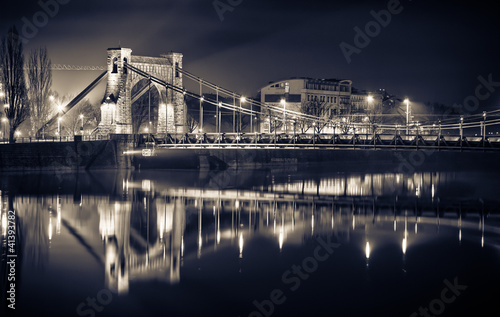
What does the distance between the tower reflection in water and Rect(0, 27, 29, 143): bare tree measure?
15101 mm

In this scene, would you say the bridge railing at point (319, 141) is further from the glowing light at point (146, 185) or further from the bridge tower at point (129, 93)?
the glowing light at point (146, 185)

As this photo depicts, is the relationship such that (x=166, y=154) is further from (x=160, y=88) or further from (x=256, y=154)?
(x=256, y=154)

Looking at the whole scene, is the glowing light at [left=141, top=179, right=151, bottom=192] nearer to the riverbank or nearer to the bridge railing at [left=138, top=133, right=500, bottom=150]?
the bridge railing at [left=138, top=133, right=500, bottom=150]

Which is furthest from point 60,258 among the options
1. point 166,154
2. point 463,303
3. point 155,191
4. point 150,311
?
point 166,154

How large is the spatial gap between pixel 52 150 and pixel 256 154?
24.7 meters

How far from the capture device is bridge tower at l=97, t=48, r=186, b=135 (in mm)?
62594

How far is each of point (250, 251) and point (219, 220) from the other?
8042mm

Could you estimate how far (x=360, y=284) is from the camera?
65.8 feet

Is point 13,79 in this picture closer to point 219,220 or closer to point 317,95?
point 219,220

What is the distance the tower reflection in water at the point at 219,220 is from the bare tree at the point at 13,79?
1510 centimetres

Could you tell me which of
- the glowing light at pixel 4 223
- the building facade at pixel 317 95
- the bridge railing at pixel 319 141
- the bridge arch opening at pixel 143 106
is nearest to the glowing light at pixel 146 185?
the bridge railing at pixel 319 141

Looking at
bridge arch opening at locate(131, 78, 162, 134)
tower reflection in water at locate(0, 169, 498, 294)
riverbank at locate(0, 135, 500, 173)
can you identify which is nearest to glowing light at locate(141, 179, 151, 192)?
tower reflection in water at locate(0, 169, 498, 294)

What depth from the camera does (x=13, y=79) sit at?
56.6 m

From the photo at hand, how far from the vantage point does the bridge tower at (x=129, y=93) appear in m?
62.6
